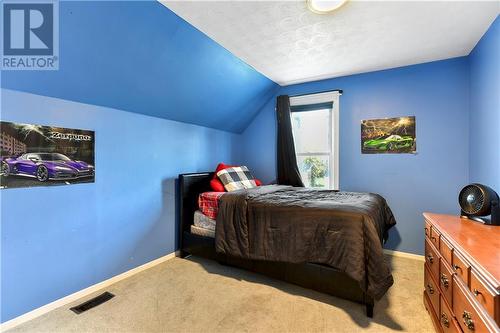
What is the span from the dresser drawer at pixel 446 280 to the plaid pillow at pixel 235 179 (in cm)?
215

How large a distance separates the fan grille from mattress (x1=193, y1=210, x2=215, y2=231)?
2.30 metres

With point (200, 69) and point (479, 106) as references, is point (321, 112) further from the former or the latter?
point (200, 69)

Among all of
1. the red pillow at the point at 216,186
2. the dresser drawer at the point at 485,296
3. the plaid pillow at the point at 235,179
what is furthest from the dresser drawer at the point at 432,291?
the red pillow at the point at 216,186

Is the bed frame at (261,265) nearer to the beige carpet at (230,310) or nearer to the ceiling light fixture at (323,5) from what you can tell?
the beige carpet at (230,310)

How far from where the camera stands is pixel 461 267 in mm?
1192

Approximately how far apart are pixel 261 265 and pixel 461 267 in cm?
159

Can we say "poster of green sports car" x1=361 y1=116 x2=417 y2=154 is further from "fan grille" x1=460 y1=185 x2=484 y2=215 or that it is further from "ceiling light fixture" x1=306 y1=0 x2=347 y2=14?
"ceiling light fixture" x1=306 y1=0 x2=347 y2=14

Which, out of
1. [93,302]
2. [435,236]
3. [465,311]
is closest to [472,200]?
[435,236]

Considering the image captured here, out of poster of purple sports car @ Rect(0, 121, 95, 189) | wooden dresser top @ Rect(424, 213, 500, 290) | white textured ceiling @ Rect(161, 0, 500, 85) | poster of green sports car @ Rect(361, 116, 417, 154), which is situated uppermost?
white textured ceiling @ Rect(161, 0, 500, 85)

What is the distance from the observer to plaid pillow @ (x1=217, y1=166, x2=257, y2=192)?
3086mm

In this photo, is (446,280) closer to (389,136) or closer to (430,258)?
(430,258)

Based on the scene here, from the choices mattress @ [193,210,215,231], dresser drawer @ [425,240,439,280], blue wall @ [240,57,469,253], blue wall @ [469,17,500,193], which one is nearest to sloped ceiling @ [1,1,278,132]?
mattress @ [193,210,215,231]

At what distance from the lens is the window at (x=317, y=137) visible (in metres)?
3.44

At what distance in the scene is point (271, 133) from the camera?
13.1ft
